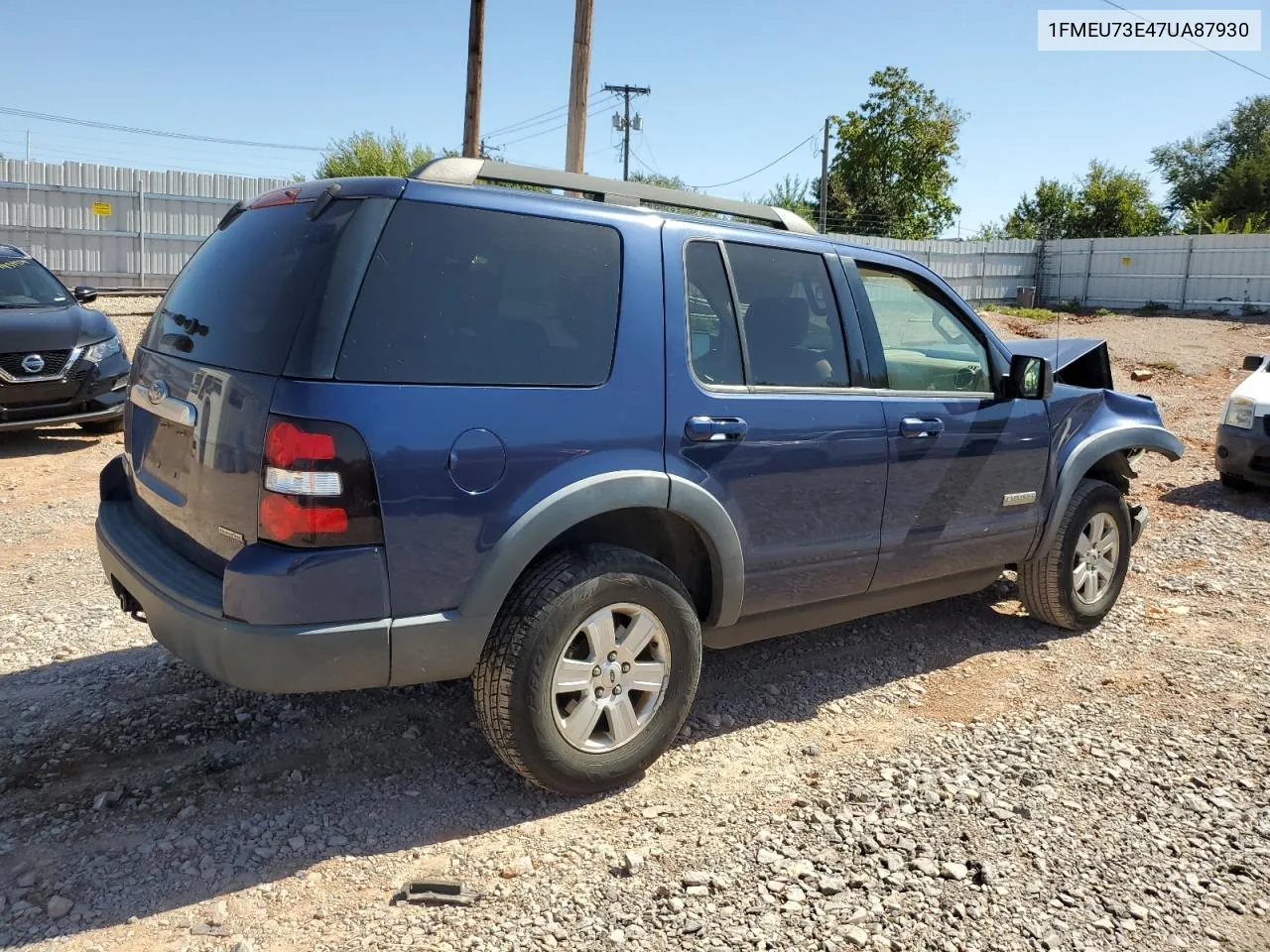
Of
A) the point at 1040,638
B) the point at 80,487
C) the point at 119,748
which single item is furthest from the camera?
the point at 80,487

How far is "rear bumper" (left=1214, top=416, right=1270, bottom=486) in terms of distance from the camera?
8.48m

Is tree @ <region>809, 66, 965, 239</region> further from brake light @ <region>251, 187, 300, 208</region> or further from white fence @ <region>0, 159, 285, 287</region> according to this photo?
brake light @ <region>251, 187, 300, 208</region>

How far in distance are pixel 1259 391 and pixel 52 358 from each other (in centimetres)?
1040

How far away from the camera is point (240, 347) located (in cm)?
299

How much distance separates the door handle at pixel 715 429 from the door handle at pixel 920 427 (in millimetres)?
869

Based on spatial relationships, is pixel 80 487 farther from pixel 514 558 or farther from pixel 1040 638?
pixel 1040 638

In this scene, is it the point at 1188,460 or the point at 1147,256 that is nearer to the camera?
the point at 1188,460

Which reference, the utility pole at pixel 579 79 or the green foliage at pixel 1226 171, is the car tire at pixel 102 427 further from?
the green foliage at pixel 1226 171

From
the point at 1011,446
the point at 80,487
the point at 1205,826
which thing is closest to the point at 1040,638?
the point at 1011,446

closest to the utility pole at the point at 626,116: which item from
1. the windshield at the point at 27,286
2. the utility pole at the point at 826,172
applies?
the utility pole at the point at 826,172

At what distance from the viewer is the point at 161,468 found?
10.9 ft

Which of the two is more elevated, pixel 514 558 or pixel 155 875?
pixel 514 558

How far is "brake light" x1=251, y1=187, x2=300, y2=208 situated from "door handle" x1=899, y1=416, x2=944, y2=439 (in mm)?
2394

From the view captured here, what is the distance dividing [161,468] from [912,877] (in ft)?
8.73
